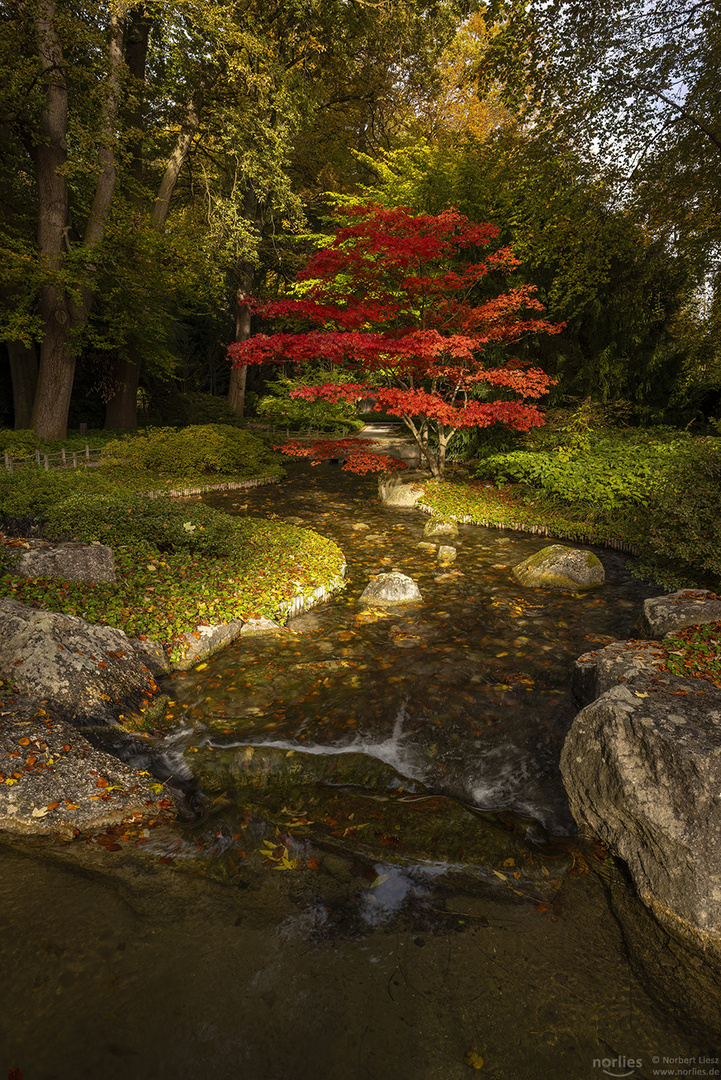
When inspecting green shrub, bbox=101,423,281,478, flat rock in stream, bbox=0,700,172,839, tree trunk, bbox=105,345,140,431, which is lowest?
flat rock in stream, bbox=0,700,172,839

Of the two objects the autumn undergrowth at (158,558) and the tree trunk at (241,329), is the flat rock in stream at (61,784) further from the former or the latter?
the tree trunk at (241,329)

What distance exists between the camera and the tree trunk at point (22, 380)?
62.3 feet

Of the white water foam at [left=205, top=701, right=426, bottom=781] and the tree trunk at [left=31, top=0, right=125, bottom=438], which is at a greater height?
the tree trunk at [left=31, top=0, right=125, bottom=438]

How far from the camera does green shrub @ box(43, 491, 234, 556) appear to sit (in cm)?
830

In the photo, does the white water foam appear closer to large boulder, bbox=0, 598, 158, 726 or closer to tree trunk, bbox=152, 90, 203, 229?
large boulder, bbox=0, 598, 158, 726

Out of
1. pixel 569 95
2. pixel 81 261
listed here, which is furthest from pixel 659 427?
pixel 81 261

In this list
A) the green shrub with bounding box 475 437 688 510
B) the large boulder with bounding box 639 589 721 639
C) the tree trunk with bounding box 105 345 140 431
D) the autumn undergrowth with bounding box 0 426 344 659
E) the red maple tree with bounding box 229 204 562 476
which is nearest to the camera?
the large boulder with bounding box 639 589 721 639

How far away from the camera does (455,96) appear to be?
31.1 m

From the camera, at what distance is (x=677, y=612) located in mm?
5848

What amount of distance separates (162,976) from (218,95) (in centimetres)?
2372

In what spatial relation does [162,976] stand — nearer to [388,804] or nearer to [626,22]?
[388,804]

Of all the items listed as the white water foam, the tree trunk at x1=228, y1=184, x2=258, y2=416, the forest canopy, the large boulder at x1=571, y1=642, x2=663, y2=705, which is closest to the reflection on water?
the white water foam

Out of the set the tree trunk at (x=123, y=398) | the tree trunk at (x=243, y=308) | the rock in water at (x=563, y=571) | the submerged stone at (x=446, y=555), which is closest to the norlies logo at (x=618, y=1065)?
the rock in water at (x=563, y=571)

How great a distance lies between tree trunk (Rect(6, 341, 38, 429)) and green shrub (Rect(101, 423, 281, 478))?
14.7ft
